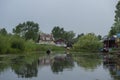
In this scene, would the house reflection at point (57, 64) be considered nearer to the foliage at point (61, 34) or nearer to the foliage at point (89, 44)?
the foliage at point (89, 44)

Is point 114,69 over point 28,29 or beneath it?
beneath

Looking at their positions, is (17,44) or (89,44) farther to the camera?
(89,44)

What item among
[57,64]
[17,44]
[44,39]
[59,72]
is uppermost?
[44,39]

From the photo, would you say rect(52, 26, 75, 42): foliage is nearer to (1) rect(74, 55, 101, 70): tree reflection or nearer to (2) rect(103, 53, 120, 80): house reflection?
(1) rect(74, 55, 101, 70): tree reflection

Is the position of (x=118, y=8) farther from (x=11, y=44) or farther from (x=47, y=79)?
(x=47, y=79)

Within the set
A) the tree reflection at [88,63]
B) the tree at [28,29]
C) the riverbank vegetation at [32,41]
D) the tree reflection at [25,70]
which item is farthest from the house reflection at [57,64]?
the tree at [28,29]

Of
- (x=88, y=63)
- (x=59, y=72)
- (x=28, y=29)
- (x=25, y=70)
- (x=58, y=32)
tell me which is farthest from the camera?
(x=58, y=32)

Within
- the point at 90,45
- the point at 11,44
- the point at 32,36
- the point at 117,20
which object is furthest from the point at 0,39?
the point at 32,36

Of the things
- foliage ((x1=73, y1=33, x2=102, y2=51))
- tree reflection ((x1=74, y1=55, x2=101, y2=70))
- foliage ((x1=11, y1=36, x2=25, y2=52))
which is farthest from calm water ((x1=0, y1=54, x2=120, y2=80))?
foliage ((x1=73, y1=33, x2=102, y2=51))

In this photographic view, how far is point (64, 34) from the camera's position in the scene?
646 feet

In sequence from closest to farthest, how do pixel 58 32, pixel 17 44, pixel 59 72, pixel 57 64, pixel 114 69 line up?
pixel 59 72 → pixel 114 69 → pixel 57 64 → pixel 17 44 → pixel 58 32

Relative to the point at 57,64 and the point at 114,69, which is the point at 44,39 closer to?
the point at 57,64

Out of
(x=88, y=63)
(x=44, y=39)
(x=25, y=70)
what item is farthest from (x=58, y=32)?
(x=25, y=70)

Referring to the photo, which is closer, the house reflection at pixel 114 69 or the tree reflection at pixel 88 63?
the house reflection at pixel 114 69
